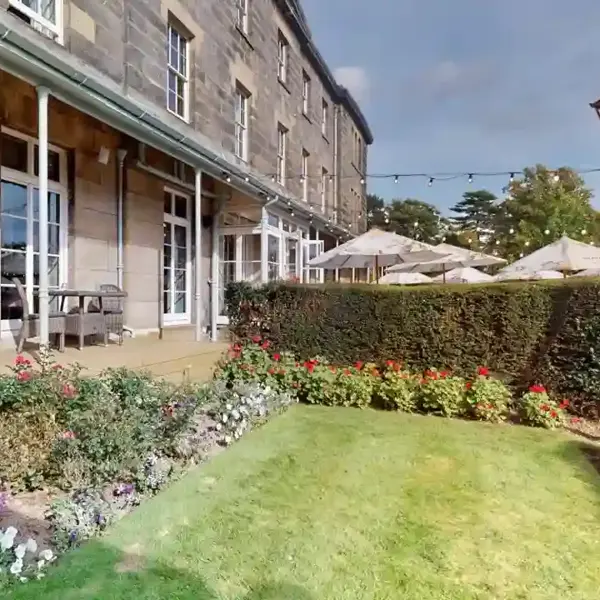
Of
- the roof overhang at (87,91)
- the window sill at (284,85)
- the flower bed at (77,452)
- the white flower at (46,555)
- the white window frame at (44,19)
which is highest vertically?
the window sill at (284,85)

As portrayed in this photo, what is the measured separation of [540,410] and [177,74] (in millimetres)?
9912

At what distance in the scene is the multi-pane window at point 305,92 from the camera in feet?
69.8

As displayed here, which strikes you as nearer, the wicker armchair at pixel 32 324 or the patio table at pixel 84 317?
the wicker armchair at pixel 32 324

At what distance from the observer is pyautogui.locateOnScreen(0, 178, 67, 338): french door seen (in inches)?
Result: 291

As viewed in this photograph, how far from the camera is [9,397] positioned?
3928 millimetres

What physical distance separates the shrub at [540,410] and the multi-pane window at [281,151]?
13460mm

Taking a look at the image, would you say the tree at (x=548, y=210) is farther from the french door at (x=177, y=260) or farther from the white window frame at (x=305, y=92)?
the french door at (x=177, y=260)

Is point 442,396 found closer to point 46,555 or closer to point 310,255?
point 46,555

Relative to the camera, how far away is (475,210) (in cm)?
5841

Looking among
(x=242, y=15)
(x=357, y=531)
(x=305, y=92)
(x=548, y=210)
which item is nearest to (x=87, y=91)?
(x=357, y=531)

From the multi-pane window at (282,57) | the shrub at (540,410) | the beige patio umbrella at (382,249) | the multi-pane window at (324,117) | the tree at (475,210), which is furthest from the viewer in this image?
the tree at (475,210)

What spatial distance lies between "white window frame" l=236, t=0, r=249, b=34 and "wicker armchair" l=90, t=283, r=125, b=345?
9.60 meters

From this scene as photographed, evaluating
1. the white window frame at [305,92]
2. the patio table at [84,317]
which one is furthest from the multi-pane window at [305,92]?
the patio table at [84,317]

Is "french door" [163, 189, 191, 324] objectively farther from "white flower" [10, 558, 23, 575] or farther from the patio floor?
"white flower" [10, 558, 23, 575]
